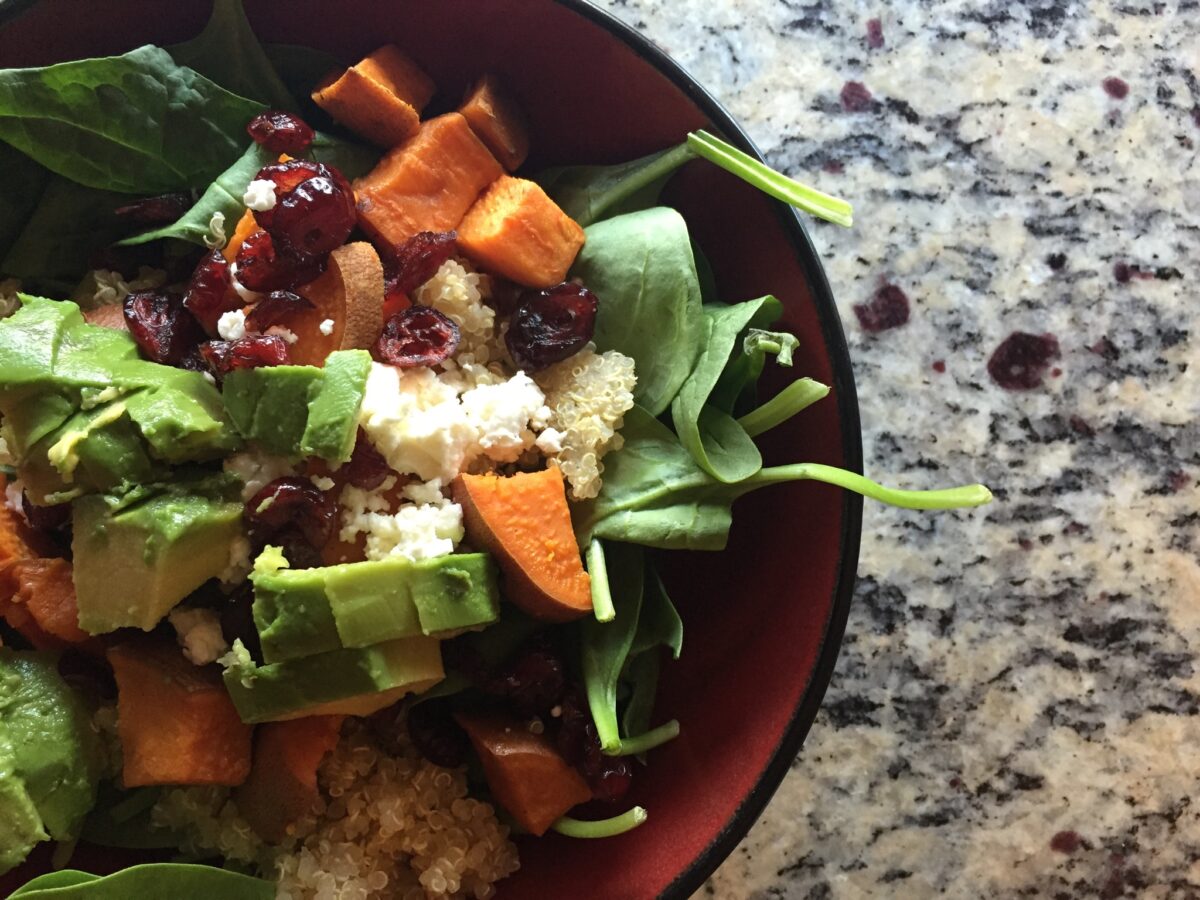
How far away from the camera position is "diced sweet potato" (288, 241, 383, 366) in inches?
40.3

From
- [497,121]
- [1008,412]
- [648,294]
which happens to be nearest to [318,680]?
[648,294]

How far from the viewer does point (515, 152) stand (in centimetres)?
116

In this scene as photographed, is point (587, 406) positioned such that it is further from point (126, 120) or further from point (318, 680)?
point (126, 120)

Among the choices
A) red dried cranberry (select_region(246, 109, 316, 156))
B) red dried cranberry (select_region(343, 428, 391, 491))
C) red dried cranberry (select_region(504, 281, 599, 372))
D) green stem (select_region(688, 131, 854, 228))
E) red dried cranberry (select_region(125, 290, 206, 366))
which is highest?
green stem (select_region(688, 131, 854, 228))

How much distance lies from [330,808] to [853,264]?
97 cm

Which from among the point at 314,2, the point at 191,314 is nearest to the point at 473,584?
the point at 191,314

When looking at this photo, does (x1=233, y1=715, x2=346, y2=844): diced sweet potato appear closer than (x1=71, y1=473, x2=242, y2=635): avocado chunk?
No

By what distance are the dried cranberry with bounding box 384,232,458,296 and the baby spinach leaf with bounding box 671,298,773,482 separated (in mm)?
301

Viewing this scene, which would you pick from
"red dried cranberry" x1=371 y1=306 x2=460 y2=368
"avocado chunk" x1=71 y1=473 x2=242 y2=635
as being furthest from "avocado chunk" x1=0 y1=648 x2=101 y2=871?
"red dried cranberry" x1=371 y1=306 x2=460 y2=368

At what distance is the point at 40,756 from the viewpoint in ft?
3.17

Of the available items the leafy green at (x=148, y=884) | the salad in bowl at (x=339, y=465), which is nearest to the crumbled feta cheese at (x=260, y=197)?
the salad in bowl at (x=339, y=465)

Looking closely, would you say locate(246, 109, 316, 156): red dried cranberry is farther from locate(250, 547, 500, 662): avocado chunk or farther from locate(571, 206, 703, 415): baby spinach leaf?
locate(250, 547, 500, 662): avocado chunk

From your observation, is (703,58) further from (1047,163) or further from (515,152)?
(1047,163)

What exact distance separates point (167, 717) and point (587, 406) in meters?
0.53
